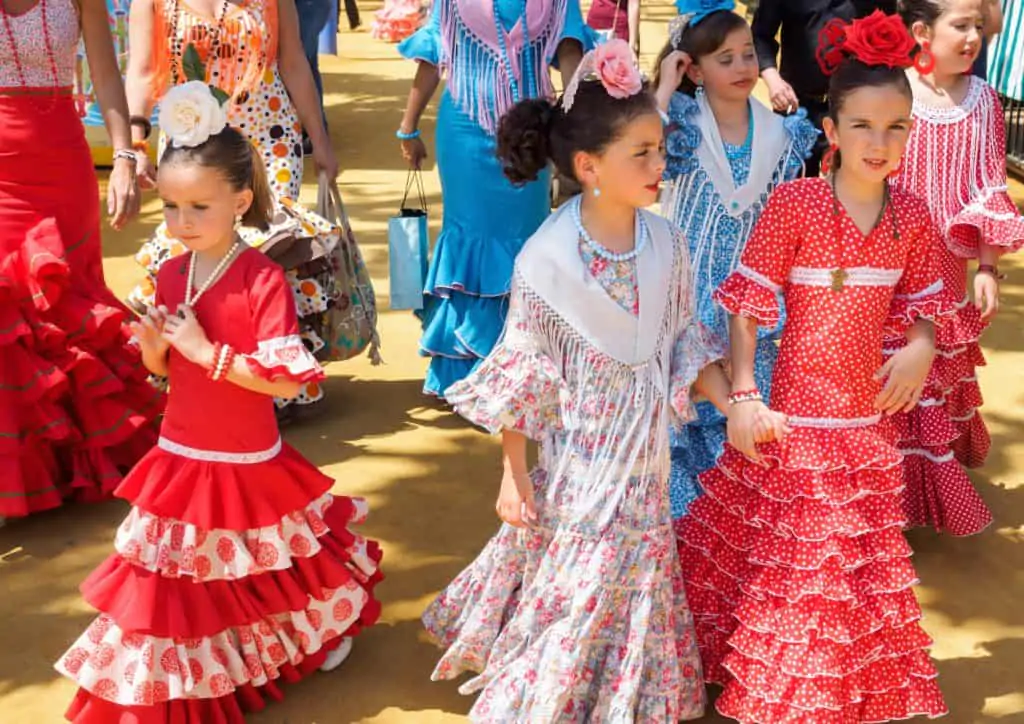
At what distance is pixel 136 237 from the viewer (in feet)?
28.8

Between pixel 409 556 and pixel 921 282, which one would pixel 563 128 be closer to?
pixel 921 282

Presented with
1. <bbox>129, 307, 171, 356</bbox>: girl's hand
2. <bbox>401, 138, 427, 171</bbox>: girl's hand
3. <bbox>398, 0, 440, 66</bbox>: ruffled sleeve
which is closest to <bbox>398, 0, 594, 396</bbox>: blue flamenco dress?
<bbox>398, 0, 440, 66</bbox>: ruffled sleeve

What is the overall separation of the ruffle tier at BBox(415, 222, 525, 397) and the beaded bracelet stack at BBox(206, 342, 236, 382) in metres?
2.44

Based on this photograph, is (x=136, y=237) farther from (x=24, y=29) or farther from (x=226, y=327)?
(x=226, y=327)

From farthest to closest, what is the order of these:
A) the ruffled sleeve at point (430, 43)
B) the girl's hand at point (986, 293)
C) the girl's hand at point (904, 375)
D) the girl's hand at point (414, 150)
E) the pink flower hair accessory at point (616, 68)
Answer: the girl's hand at point (414, 150) < the ruffled sleeve at point (430, 43) < the girl's hand at point (986, 293) < the girl's hand at point (904, 375) < the pink flower hair accessory at point (616, 68)

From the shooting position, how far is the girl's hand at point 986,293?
4.64 meters

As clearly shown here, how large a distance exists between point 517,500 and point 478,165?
8.33 feet

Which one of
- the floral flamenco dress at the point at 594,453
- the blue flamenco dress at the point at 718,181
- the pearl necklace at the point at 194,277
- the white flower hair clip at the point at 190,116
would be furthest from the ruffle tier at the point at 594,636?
the white flower hair clip at the point at 190,116

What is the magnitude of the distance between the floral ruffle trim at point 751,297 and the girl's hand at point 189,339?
1393mm

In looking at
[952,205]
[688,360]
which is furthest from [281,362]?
[952,205]

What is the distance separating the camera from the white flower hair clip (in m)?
3.71

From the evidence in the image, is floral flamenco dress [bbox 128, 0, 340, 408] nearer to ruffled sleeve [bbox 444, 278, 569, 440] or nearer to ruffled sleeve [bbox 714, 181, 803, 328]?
ruffled sleeve [bbox 444, 278, 569, 440]

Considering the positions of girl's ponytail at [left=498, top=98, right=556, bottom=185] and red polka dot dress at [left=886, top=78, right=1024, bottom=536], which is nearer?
girl's ponytail at [left=498, top=98, right=556, bottom=185]

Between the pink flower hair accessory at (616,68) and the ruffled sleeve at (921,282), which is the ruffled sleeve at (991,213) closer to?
the ruffled sleeve at (921,282)
